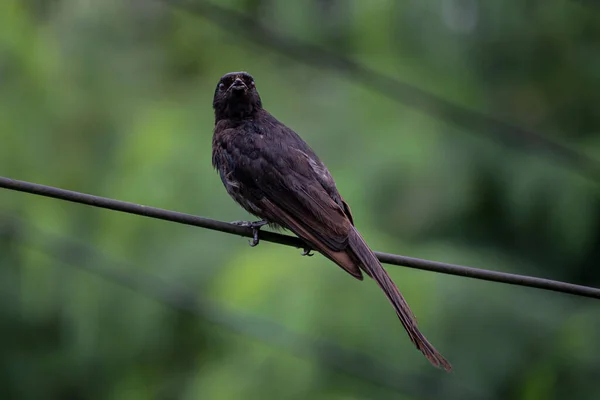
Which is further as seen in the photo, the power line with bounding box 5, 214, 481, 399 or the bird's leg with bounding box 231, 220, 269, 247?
the power line with bounding box 5, 214, 481, 399

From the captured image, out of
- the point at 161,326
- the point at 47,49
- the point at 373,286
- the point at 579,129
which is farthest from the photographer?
the point at 47,49

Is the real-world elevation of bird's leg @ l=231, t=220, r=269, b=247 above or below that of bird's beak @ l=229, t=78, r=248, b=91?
below

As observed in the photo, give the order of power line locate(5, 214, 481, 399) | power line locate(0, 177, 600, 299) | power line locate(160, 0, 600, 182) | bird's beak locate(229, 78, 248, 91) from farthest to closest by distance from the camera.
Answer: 1. power line locate(160, 0, 600, 182)
2. bird's beak locate(229, 78, 248, 91)
3. power line locate(5, 214, 481, 399)
4. power line locate(0, 177, 600, 299)

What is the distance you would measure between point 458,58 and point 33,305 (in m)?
3.85

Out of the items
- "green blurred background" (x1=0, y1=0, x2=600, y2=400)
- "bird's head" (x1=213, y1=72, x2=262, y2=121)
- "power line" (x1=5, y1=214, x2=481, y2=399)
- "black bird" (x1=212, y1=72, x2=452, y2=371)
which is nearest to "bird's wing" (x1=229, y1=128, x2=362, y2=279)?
"black bird" (x1=212, y1=72, x2=452, y2=371)

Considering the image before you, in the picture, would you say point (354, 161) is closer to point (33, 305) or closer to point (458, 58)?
point (458, 58)

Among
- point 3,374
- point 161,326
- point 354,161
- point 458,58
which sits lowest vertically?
point 3,374

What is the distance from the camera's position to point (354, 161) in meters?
6.55

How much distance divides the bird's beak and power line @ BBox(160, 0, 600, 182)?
758 millimetres

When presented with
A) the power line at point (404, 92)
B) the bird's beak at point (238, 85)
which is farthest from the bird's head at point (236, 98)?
the power line at point (404, 92)

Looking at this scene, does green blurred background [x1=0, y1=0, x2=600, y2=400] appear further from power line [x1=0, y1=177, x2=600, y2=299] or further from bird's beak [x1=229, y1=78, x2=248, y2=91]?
power line [x1=0, y1=177, x2=600, y2=299]

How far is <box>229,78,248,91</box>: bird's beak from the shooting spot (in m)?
5.84

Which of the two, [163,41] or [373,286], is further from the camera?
[163,41]

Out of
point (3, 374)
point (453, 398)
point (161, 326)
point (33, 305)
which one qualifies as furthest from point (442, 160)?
point (3, 374)
